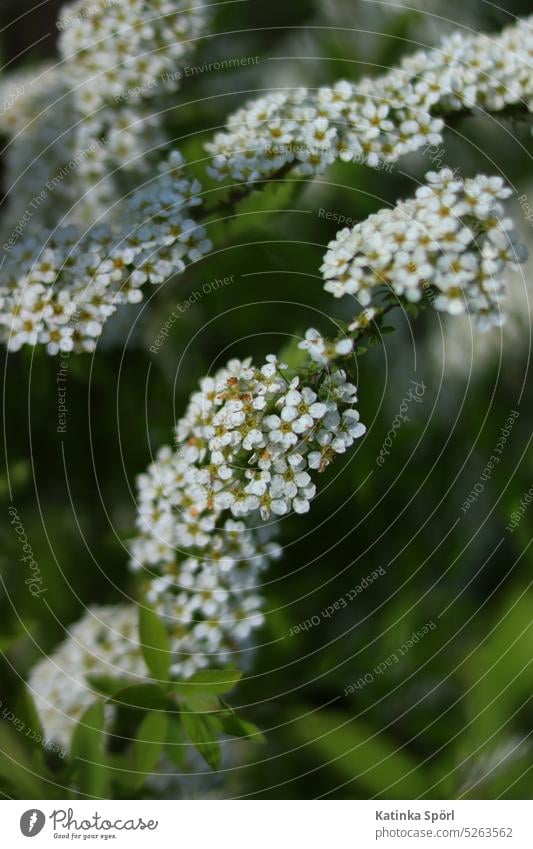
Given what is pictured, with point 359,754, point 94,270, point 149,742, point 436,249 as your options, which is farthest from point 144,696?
point 436,249

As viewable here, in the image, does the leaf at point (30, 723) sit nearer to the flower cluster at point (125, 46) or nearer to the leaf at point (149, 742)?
the leaf at point (149, 742)

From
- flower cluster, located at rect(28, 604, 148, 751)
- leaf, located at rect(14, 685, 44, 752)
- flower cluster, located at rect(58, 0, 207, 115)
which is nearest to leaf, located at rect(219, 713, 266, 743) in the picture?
flower cluster, located at rect(28, 604, 148, 751)

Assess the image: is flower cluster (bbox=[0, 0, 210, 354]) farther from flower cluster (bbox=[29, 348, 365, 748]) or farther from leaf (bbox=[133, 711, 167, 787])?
leaf (bbox=[133, 711, 167, 787])

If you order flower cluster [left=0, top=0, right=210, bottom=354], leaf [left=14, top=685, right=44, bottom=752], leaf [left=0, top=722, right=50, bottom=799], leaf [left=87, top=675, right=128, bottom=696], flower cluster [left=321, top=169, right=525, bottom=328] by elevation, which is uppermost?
flower cluster [left=0, top=0, right=210, bottom=354]

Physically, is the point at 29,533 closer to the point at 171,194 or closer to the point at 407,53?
the point at 171,194

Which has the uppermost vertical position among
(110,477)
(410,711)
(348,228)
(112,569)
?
(348,228)

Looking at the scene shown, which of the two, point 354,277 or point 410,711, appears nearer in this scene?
point 354,277

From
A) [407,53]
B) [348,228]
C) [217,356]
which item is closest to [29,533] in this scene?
[217,356]

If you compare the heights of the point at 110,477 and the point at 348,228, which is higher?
the point at 348,228
